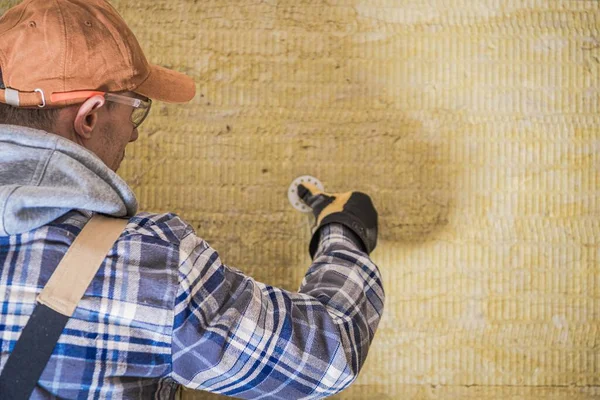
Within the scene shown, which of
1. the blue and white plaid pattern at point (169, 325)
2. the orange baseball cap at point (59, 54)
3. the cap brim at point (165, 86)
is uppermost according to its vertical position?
the orange baseball cap at point (59, 54)

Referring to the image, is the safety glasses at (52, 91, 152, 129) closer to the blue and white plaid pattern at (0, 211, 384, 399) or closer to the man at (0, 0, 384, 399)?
the man at (0, 0, 384, 399)

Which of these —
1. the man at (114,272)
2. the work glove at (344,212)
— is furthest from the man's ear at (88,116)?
the work glove at (344,212)

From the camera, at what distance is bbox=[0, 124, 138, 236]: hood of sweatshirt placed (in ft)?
1.57

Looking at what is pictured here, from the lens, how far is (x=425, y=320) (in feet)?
3.14

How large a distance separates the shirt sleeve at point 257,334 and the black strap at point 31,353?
0.11 meters

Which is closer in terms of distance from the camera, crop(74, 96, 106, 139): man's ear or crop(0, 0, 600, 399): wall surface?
crop(74, 96, 106, 139): man's ear

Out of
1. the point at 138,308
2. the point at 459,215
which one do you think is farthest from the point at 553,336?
the point at 138,308

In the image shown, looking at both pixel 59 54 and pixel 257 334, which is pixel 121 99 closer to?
pixel 59 54

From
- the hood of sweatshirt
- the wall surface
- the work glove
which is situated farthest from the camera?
the wall surface

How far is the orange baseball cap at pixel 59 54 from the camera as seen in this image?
55cm

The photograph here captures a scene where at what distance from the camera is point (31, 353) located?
0.49 m

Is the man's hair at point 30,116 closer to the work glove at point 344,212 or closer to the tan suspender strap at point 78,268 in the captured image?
the tan suspender strap at point 78,268

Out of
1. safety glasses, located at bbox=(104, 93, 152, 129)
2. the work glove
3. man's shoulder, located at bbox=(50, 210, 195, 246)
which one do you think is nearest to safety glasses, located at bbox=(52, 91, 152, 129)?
safety glasses, located at bbox=(104, 93, 152, 129)

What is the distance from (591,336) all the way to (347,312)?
1.90 feet
